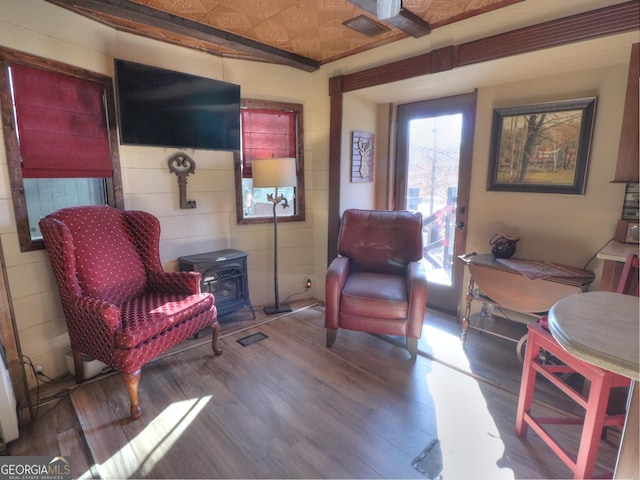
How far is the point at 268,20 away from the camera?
238 cm

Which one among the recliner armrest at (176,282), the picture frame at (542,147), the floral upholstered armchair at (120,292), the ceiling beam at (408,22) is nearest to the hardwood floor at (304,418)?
the floral upholstered armchair at (120,292)

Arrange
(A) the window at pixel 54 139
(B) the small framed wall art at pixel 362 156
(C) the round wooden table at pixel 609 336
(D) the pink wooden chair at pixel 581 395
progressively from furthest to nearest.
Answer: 1. (B) the small framed wall art at pixel 362 156
2. (A) the window at pixel 54 139
3. (D) the pink wooden chair at pixel 581 395
4. (C) the round wooden table at pixel 609 336

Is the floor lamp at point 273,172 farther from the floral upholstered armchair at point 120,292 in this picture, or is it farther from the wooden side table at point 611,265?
the wooden side table at point 611,265

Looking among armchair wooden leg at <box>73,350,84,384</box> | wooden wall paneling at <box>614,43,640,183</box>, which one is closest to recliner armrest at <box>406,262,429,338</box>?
wooden wall paneling at <box>614,43,640,183</box>

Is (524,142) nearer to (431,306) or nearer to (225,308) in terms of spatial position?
(431,306)

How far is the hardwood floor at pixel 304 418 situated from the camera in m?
1.59

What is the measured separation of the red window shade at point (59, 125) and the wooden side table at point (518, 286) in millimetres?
2879

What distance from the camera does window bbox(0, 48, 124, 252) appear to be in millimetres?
1995

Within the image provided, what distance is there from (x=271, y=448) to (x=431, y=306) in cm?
225

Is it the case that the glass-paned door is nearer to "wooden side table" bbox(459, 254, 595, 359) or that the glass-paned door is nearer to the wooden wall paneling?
"wooden side table" bbox(459, 254, 595, 359)

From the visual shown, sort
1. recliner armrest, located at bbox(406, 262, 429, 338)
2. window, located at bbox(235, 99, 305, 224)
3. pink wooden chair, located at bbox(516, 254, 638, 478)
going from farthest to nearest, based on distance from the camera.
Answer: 1. window, located at bbox(235, 99, 305, 224)
2. recliner armrest, located at bbox(406, 262, 429, 338)
3. pink wooden chair, located at bbox(516, 254, 638, 478)

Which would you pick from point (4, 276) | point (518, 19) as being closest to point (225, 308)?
point (4, 276)

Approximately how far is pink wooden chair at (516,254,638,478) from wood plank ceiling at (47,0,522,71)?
1921 millimetres

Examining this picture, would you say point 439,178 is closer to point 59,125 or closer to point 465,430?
point 465,430
